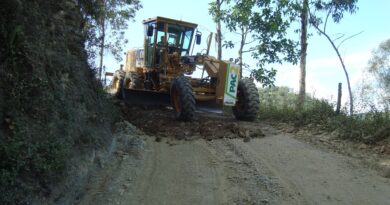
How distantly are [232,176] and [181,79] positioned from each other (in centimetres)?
397

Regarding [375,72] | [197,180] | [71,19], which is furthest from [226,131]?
[375,72]

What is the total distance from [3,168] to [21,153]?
0.93ft

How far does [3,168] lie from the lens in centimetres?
442

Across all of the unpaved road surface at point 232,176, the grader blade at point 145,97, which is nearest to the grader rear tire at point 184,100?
the unpaved road surface at point 232,176

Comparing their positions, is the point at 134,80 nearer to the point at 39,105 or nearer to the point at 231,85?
the point at 231,85

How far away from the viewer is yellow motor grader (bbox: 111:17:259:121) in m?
10.8

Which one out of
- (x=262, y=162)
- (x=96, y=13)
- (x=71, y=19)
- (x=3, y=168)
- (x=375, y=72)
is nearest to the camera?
(x=3, y=168)

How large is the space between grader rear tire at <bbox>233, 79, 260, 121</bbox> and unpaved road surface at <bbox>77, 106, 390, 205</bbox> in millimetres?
2249

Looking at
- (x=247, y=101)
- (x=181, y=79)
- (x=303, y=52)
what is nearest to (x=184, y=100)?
(x=181, y=79)

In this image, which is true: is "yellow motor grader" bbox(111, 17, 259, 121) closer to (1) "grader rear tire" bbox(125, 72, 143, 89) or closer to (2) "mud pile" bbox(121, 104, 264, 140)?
(1) "grader rear tire" bbox(125, 72, 143, 89)

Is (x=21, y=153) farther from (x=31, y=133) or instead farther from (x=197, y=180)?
(x=197, y=180)

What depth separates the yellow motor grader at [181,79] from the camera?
10828mm

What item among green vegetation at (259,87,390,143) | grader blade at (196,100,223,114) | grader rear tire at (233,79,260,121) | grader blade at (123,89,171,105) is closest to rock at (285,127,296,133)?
green vegetation at (259,87,390,143)

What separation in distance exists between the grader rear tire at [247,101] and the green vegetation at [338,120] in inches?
39.4
